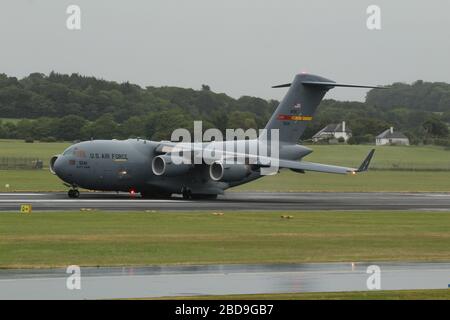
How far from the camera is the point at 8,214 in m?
36.8

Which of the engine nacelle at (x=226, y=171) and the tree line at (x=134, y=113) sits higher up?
the tree line at (x=134, y=113)

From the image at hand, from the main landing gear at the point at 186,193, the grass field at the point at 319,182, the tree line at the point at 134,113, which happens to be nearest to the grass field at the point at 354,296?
the main landing gear at the point at 186,193

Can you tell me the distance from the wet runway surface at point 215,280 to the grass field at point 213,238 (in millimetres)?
1397

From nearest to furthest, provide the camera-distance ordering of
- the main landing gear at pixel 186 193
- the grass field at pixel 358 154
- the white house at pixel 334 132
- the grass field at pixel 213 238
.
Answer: the grass field at pixel 213 238
the main landing gear at pixel 186 193
the grass field at pixel 358 154
the white house at pixel 334 132

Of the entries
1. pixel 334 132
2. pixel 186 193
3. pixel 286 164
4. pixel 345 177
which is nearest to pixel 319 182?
pixel 345 177

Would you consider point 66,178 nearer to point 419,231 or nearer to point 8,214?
point 8,214

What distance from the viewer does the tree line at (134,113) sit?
245ft

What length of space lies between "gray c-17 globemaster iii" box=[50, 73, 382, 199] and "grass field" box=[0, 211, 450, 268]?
10265mm

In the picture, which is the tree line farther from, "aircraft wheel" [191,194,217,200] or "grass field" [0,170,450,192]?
"aircraft wheel" [191,194,217,200]

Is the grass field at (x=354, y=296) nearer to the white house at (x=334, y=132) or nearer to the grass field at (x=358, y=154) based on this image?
the grass field at (x=358, y=154)

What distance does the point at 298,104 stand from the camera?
177 feet

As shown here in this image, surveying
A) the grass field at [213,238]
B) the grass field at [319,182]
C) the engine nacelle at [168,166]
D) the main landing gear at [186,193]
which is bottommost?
the grass field at [319,182]

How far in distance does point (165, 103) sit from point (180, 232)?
57470mm
